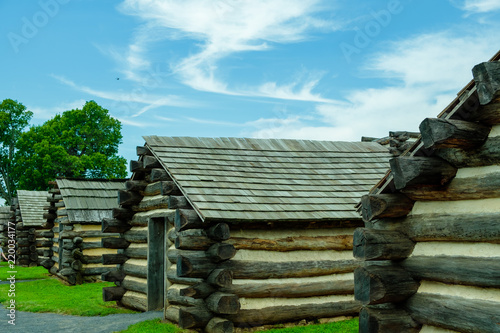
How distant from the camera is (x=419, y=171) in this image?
5797 mm

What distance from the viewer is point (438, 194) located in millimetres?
6031

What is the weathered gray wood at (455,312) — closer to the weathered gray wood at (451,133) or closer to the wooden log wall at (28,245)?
the weathered gray wood at (451,133)

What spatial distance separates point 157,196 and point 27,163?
Answer: 2960cm

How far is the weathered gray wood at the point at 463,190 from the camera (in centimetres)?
548

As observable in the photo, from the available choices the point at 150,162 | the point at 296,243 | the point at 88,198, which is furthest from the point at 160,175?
the point at 88,198

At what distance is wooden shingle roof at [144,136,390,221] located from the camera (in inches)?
398

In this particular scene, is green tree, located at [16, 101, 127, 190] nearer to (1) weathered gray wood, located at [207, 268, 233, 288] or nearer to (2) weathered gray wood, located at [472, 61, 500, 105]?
(1) weathered gray wood, located at [207, 268, 233, 288]

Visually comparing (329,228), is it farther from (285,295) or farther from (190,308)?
(190,308)

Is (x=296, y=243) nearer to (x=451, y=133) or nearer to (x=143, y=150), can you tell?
(x=143, y=150)

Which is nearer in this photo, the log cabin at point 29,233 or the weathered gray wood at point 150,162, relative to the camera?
the weathered gray wood at point 150,162

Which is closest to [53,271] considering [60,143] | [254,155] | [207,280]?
[254,155]

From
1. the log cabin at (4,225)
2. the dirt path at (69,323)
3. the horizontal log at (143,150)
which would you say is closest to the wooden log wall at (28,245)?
the log cabin at (4,225)

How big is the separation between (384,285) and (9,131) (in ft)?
130

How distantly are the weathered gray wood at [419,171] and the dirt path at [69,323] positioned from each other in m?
6.88
